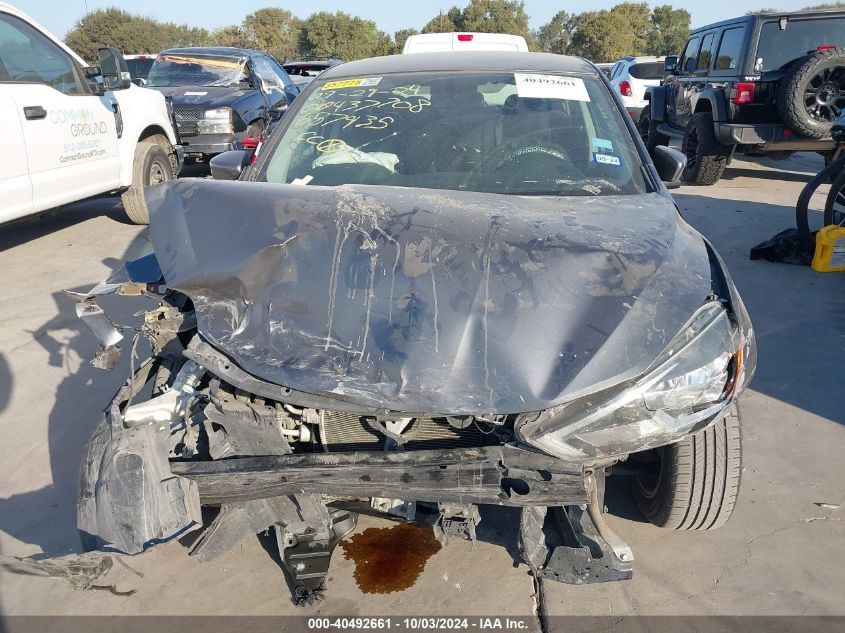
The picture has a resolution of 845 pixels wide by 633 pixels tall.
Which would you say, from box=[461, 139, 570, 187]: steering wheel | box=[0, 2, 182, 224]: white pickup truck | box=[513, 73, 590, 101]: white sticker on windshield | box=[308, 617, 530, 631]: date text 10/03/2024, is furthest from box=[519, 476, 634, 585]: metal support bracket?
box=[0, 2, 182, 224]: white pickup truck

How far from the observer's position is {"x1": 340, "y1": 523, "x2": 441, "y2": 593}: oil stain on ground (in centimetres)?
266

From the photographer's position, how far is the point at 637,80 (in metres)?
13.9

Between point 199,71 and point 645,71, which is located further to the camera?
point 645,71

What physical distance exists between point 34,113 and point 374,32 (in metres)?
49.1

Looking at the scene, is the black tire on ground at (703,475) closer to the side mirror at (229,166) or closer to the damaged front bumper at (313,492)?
the damaged front bumper at (313,492)

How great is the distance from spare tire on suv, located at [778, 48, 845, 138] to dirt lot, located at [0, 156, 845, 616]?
4023 millimetres

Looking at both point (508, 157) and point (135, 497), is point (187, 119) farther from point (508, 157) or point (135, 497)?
point (135, 497)

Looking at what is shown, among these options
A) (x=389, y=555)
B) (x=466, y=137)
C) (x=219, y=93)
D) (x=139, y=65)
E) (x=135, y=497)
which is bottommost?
(x=389, y=555)

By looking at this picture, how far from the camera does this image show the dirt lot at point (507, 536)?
101 inches

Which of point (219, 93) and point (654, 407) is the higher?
point (219, 93)

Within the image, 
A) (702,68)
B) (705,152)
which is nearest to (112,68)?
(705,152)

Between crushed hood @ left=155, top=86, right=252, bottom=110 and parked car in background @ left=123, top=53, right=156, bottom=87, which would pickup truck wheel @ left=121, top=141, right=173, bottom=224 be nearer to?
crushed hood @ left=155, top=86, right=252, bottom=110

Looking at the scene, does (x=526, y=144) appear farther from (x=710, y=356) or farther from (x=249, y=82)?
(x=249, y=82)

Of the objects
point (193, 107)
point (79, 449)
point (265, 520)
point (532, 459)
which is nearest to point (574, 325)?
point (532, 459)
